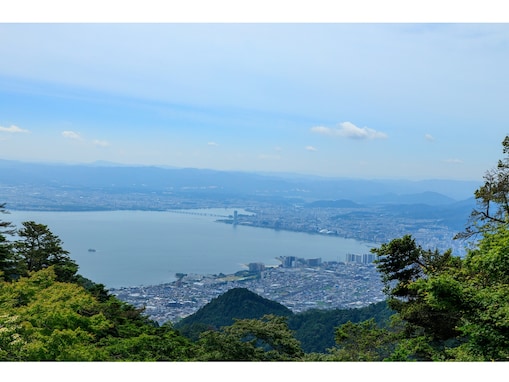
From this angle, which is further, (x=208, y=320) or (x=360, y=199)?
(x=360, y=199)

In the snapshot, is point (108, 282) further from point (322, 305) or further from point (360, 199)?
point (360, 199)

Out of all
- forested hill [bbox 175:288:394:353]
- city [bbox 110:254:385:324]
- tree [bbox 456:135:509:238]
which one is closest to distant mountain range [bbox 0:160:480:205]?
city [bbox 110:254:385:324]

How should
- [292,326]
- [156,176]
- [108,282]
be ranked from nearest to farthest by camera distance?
[292,326]
[108,282]
[156,176]

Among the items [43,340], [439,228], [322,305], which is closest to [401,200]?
[439,228]

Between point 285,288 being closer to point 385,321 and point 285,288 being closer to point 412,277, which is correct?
point 385,321

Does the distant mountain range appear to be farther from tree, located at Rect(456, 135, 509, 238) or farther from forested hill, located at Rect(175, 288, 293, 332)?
tree, located at Rect(456, 135, 509, 238)

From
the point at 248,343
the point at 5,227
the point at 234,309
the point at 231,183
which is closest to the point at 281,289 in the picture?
the point at 234,309

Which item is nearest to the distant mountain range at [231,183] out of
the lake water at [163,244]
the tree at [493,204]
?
the lake water at [163,244]

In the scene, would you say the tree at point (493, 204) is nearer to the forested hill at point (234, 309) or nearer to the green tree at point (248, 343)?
the green tree at point (248, 343)
